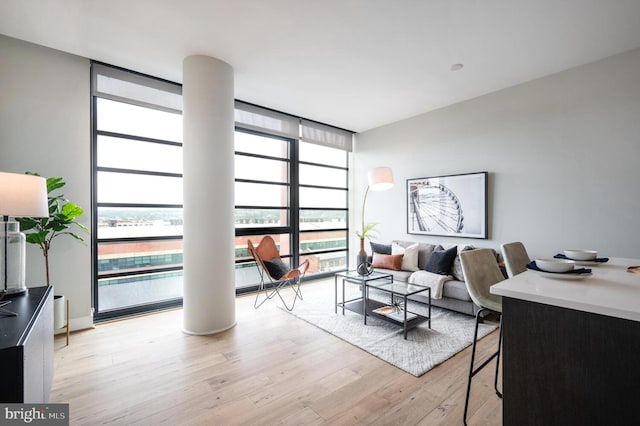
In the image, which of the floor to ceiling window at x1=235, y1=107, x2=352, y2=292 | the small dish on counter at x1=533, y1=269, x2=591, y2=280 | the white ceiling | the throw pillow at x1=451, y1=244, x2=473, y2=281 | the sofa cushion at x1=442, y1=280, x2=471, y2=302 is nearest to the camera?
the small dish on counter at x1=533, y1=269, x2=591, y2=280

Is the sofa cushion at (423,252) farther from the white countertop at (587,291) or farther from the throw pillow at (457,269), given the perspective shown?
the white countertop at (587,291)

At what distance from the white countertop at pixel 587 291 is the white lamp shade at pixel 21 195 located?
2.50 meters

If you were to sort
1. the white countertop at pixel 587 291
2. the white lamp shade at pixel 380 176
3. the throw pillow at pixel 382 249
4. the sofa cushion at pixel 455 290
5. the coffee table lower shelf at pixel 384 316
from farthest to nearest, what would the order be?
the throw pillow at pixel 382 249, the white lamp shade at pixel 380 176, the sofa cushion at pixel 455 290, the coffee table lower shelf at pixel 384 316, the white countertop at pixel 587 291

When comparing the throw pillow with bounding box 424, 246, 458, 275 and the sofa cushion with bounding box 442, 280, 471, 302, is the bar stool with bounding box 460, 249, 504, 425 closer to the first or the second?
the sofa cushion with bounding box 442, 280, 471, 302

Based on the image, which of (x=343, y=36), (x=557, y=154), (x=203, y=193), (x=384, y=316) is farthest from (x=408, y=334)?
(x=343, y=36)

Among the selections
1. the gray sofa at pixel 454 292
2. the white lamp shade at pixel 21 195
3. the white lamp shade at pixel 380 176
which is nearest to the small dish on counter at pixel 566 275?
the gray sofa at pixel 454 292

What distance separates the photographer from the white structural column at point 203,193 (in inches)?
120

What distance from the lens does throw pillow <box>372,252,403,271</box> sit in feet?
14.3

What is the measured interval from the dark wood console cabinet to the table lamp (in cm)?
13

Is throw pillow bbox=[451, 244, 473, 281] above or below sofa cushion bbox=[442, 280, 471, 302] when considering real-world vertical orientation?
above

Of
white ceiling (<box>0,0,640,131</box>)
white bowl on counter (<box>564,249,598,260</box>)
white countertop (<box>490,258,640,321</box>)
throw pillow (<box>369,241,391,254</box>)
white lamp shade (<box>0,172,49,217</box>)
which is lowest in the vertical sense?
throw pillow (<box>369,241,391,254</box>)

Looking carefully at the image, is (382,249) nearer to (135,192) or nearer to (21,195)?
(135,192)

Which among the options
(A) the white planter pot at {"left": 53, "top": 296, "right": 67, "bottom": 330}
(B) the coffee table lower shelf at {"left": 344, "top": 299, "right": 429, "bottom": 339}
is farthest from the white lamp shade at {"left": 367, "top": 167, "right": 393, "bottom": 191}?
(A) the white planter pot at {"left": 53, "top": 296, "right": 67, "bottom": 330}

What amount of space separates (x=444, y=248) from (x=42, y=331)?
4349 millimetres
